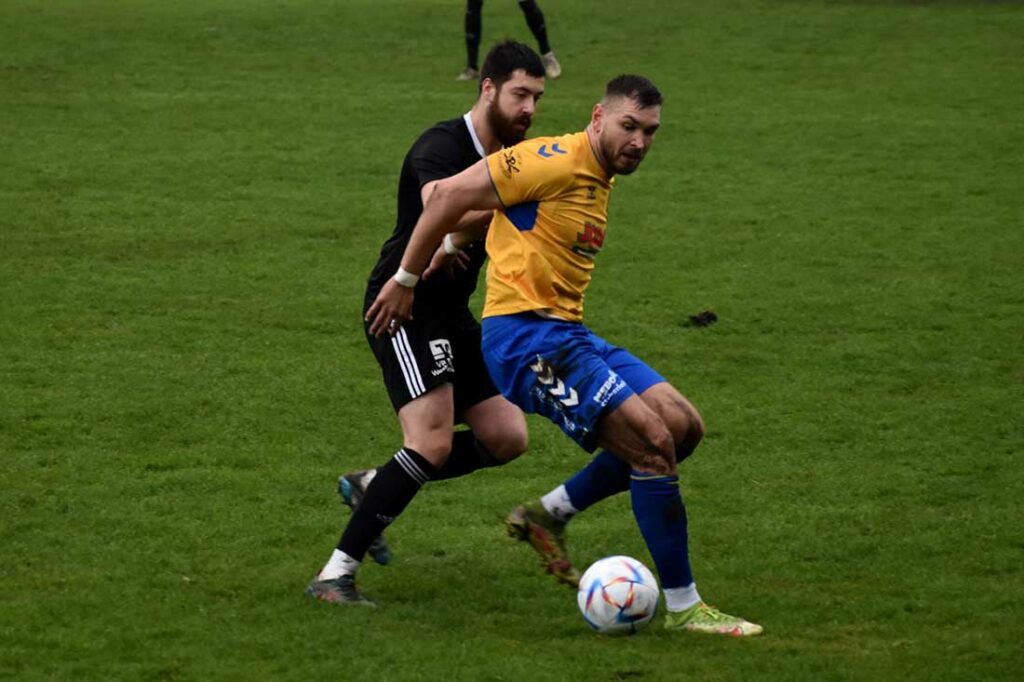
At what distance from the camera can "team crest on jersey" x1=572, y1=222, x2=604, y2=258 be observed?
20.5ft

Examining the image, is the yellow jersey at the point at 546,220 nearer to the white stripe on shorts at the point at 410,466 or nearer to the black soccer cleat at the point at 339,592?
the white stripe on shorts at the point at 410,466

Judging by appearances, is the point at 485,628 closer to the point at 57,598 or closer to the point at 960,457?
the point at 57,598

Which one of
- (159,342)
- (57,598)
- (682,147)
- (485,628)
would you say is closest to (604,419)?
(485,628)

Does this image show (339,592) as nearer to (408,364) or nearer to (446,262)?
(408,364)

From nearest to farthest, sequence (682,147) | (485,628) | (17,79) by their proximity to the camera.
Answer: (485,628) < (682,147) < (17,79)

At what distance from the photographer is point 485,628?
6059 mm

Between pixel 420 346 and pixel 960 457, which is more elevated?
pixel 420 346

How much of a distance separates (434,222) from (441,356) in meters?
0.66

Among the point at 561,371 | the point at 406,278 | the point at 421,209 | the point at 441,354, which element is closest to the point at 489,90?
the point at 421,209

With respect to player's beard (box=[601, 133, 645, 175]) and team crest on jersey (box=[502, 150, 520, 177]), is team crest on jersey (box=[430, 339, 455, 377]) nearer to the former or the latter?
team crest on jersey (box=[502, 150, 520, 177])

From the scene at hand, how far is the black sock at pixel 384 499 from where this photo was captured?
6.35m

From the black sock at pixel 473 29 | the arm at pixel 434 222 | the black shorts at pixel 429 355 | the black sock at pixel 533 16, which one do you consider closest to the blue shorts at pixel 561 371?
the black shorts at pixel 429 355

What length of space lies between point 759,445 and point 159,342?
405cm

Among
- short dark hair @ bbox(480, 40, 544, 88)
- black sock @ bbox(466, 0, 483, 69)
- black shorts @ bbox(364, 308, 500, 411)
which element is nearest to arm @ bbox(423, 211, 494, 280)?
black shorts @ bbox(364, 308, 500, 411)
